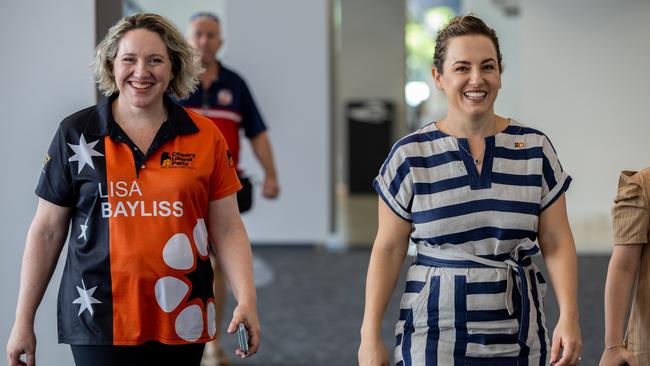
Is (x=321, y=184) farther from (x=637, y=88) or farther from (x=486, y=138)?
(x=486, y=138)

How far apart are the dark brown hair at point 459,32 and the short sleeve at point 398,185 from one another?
26 centimetres

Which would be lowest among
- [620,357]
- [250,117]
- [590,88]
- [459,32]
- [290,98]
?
[620,357]

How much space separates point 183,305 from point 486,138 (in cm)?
88

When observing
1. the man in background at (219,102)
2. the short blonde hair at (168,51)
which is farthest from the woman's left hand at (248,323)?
the man in background at (219,102)

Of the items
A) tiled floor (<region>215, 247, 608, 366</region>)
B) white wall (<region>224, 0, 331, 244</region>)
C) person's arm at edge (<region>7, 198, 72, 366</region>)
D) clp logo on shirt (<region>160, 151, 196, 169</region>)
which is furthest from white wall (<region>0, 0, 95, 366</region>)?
white wall (<region>224, 0, 331, 244</region>)

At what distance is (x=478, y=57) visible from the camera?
8.29ft

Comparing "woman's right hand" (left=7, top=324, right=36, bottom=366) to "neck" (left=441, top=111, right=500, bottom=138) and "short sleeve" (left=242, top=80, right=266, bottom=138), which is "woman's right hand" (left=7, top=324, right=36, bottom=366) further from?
"short sleeve" (left=242, top=80, right=266, bottom=138)

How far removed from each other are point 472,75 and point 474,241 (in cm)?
41

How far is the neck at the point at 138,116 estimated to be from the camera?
8.79 ft

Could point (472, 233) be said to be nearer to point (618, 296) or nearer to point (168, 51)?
point (618, 296)

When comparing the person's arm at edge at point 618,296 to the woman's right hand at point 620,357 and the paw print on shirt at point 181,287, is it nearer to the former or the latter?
the woman's right hand at point 620,357

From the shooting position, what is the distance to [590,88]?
10.8 meters

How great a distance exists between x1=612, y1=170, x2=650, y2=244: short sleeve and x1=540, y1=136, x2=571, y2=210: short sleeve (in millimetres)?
173

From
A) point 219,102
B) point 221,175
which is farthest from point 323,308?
point 221,175
